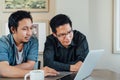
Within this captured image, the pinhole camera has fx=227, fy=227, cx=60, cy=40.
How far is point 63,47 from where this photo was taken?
7.29ft

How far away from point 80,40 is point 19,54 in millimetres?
613

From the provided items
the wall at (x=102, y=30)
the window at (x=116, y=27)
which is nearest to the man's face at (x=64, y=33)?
the wall at (x=102, y=30)

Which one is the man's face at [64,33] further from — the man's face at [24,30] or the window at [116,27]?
the window at [116,27]

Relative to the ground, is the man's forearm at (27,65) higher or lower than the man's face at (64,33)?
lower

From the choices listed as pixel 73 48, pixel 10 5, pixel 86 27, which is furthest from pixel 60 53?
pixel 10 5

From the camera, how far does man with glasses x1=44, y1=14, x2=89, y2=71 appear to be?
2.03 metres

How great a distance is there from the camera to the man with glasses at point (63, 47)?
2.03 m

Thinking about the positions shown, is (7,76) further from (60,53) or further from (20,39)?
(60,53)

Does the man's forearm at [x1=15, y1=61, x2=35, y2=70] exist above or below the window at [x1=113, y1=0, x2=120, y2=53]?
below

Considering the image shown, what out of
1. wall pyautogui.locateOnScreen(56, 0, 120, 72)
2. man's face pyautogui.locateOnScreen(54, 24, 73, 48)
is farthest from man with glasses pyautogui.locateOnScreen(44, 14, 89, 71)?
wall pyautogui.locateOnScreen(56, 0, 120, 72)

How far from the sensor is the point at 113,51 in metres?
3.02

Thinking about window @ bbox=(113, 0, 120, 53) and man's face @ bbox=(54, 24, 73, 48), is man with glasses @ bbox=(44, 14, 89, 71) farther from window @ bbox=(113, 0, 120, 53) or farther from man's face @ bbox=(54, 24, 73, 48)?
window @ bbox=(113, 0, 120, 53)

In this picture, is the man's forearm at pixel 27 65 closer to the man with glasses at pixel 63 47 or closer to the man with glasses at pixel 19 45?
the man with glasses at pixel 19 45

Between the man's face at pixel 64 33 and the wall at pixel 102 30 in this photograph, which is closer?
the man's face at pixel 64 33
